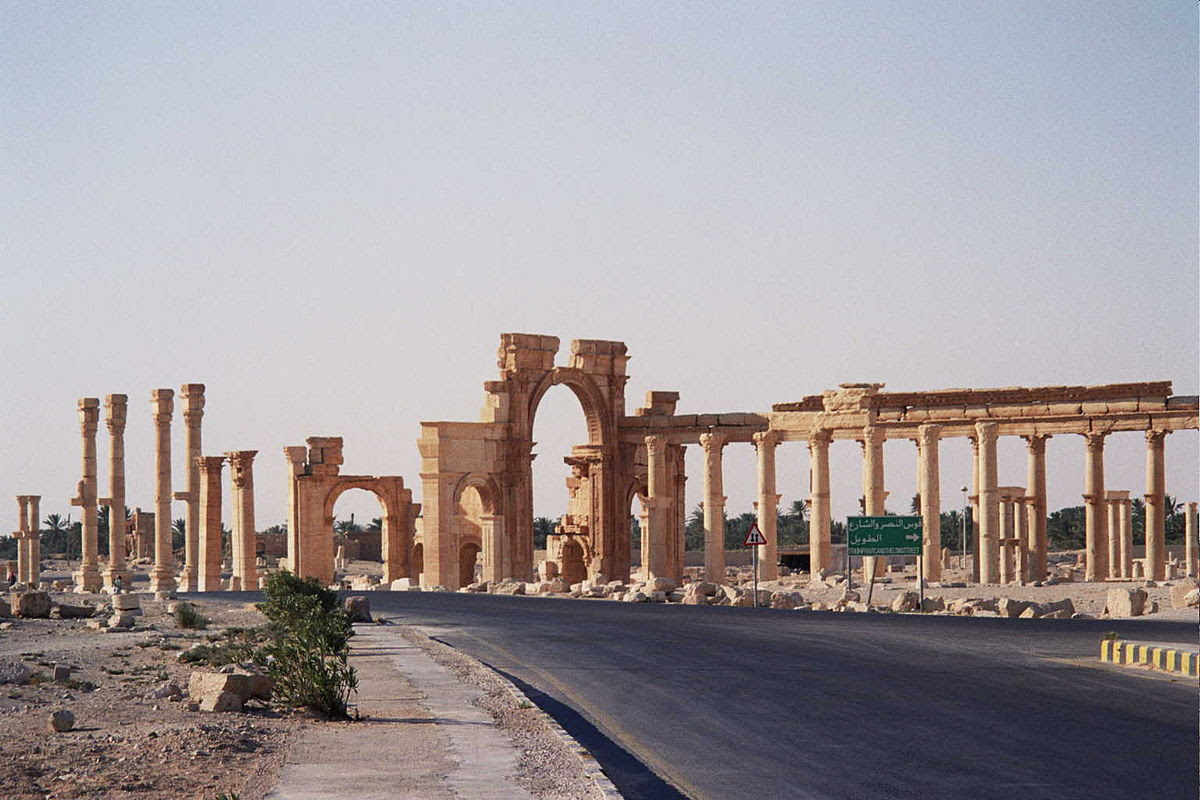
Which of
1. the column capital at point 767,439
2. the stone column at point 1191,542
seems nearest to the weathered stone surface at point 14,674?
the column capital at point 767,439

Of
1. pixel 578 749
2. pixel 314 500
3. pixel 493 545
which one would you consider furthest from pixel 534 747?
pixel 314 500

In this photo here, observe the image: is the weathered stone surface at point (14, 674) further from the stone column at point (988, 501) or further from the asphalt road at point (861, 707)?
the stone column at point (988, 501)

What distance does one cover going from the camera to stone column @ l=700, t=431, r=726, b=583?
59500mm

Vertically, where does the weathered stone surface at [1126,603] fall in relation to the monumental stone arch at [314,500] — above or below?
below

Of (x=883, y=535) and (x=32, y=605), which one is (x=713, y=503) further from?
(x=32, y=605)

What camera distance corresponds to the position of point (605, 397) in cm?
6519

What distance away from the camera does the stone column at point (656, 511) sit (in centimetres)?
6078

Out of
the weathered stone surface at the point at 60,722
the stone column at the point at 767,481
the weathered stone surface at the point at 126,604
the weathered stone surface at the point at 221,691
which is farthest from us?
the stone column at the point at 767,481

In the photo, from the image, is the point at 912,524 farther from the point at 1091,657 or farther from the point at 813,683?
the point at 813,683

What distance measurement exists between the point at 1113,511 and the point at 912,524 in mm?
27582

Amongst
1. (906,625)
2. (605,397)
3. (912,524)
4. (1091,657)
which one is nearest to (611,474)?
(605,397)

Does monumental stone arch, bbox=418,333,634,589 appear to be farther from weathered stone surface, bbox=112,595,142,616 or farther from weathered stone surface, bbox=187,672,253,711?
weathered stone surface, bbox=187,672,253,711

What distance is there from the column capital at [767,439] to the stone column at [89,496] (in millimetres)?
28372

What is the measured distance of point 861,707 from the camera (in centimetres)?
1938
